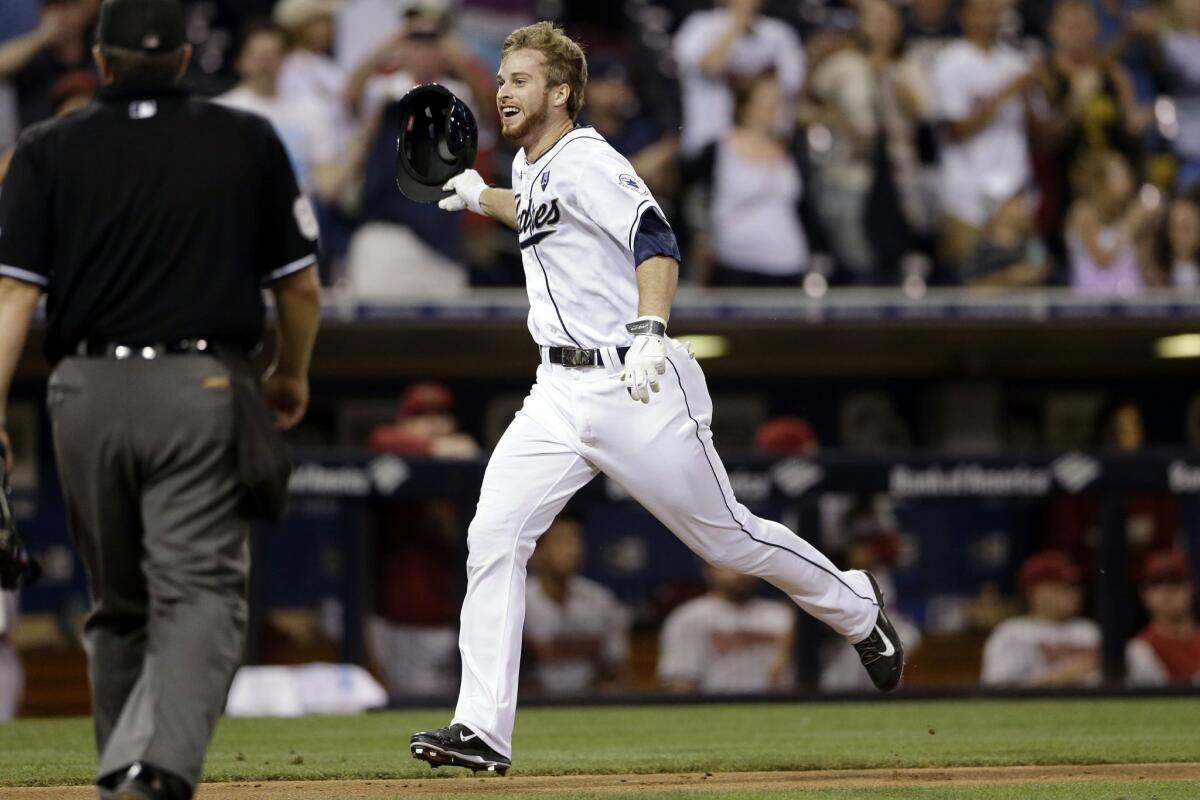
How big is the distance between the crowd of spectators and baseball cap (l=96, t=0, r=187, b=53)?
644 centimetres

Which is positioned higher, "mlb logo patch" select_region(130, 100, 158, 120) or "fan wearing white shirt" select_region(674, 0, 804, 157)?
"fan wearing white shirt" select_region(674, 0, 804, 157)

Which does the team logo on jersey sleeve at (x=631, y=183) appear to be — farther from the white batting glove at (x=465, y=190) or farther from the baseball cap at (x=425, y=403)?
the baseball cap at (x=425, y=403)

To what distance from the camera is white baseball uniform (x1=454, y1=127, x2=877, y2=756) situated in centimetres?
459

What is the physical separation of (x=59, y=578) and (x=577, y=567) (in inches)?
107

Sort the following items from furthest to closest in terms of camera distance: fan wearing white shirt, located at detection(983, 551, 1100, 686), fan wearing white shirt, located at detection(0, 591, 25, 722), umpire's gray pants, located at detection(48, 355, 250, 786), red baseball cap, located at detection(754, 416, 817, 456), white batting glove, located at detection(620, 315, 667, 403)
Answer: red baseball cap, located at detection(754, 416, 817, 456) < fan wearing white shirt, located at detection(983, 551, 1100, 686) < fan wearing white shirt, located at detection(0, 591, 25, 722) < white batting glove, located at detection(620, 315, 667, 403) < umpire's gray pants, located at detection(48, 355, 250, 786)

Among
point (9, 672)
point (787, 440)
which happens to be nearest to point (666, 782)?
point (787, 440)

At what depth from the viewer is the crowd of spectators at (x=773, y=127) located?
1005cm

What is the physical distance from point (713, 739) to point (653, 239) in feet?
7.40

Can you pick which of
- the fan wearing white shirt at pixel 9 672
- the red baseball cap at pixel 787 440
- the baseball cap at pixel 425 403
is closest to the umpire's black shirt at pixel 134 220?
the fan wearing white shirt at pixel 9 672

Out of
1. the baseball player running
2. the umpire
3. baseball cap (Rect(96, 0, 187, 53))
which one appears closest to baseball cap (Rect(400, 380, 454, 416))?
the baseball player running

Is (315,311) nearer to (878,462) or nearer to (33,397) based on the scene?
(878,462)

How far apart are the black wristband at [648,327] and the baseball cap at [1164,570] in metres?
4.44

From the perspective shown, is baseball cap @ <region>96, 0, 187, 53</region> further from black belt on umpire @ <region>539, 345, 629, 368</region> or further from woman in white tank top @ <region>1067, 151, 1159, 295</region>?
woman in white tank top @ <region>1067, 151, 1159, 295</region>

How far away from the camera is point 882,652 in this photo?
5.22 meters
